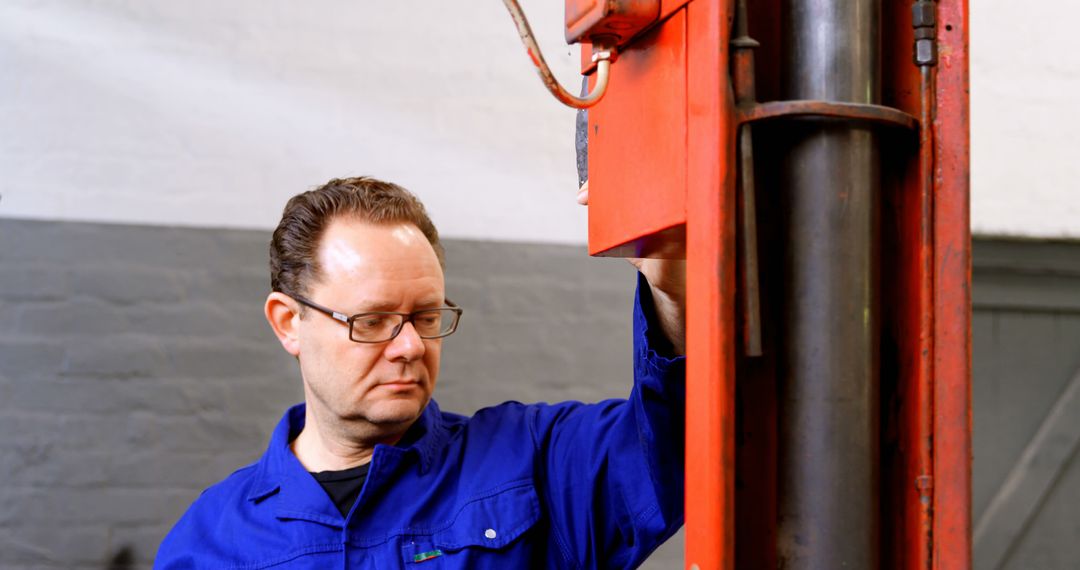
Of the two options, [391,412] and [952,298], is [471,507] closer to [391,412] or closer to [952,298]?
[391,412]

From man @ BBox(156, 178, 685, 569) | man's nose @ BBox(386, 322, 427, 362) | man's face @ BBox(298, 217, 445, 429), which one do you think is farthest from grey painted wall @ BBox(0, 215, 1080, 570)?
man's nose @ BBox(386, 322, 427, 362)

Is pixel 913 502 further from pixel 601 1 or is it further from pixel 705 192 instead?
pixel 601 1

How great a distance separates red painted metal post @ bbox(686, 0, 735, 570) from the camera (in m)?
0.73

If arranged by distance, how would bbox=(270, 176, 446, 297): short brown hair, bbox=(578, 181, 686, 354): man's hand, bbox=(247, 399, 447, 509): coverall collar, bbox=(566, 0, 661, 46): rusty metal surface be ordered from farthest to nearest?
bbox=(270, 176, 446, 297): short brown hair, bbox=(247, 399, 447, 509): coverall collar, bbox=(578, 181, 686, 354): man's hand, bbox=(566, 0, 661, 46): rusty metal surface

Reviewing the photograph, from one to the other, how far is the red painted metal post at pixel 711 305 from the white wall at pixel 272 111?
1842 millimetres

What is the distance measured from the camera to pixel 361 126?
100 inches

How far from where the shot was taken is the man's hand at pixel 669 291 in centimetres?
105

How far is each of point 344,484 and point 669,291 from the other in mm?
675

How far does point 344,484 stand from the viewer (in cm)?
148

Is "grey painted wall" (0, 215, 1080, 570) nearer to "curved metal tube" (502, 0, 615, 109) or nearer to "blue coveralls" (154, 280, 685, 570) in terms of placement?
"blue coveralls" (154, 280, 685, 570)

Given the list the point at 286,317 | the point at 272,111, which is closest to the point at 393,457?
the point at 286,317

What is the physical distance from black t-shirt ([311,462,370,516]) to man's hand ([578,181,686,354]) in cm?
59

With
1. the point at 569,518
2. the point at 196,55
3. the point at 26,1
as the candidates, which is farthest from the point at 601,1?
the point at 26,1

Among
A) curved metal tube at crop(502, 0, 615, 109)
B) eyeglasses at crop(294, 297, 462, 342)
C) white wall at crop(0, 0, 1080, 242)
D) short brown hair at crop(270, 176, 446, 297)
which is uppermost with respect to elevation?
white wall at crop(0, 0, 1080, 242)
